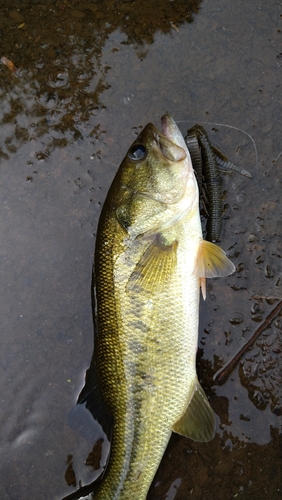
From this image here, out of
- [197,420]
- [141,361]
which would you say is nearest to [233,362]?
[197,420]

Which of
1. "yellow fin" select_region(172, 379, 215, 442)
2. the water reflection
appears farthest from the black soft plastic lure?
"yellow fin" select_region(172, 379, 215, 442)

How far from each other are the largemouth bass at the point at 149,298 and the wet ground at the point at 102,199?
0.41m

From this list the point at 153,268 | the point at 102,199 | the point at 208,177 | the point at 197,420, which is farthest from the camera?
the point at 102,199

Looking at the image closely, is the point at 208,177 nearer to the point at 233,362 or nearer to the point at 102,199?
the point at 102,199

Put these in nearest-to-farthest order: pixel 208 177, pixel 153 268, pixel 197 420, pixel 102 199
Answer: pixel 153 268 < pixel 197 420 < pixel 208 177 < pixel 102 199

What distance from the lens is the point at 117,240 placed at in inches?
108

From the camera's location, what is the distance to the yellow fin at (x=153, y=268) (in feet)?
8.91

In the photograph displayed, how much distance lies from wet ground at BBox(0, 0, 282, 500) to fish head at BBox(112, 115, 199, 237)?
57cm

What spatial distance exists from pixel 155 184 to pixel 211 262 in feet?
1.85

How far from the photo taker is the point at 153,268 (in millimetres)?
2719

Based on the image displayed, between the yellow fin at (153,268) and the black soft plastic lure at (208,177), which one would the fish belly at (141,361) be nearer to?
the yellow fin at (153,268)

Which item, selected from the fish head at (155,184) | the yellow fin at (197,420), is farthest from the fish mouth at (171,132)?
the yellow fin at (197,420)

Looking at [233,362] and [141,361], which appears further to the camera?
[233,362]

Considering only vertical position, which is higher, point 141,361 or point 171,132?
point 171,132
